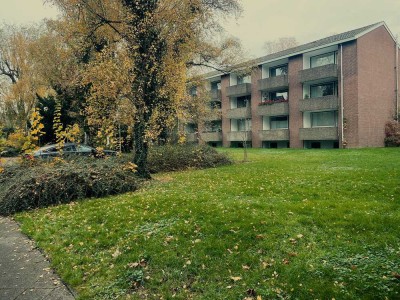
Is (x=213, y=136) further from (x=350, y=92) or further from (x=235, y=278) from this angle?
(x=235, y=278)

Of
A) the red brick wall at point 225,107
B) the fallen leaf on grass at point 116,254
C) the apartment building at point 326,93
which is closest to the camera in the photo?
the fallen leaf on grass at point 116,254

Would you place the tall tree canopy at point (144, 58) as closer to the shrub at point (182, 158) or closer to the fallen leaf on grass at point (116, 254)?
the shrub at point (182, 158)

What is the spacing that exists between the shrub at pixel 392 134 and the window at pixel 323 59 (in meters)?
7.60

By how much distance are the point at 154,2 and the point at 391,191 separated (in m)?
9.95

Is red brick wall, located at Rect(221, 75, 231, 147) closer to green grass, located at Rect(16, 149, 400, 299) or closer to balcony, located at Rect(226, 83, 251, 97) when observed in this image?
balcony, located at Rect(226, 83, 251, 97)

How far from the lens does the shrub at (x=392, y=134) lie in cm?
2614

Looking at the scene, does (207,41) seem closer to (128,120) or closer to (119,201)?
(128,120)

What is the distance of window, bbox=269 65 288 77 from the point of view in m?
31.6

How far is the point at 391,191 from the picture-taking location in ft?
24.6


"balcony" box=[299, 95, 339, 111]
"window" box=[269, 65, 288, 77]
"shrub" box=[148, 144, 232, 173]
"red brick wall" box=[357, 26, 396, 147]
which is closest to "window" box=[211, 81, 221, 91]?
"window" box=[269, 65, 288, 77]

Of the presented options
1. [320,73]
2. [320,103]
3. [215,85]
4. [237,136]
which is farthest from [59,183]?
[215,85]

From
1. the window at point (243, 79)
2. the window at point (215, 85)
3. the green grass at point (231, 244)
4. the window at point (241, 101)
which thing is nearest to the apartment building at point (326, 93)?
the window at point (243, 79)

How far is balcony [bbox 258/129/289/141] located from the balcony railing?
69.1 inches

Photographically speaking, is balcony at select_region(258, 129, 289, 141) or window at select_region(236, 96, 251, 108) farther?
window at select_region(236, 96, 251, 108)
